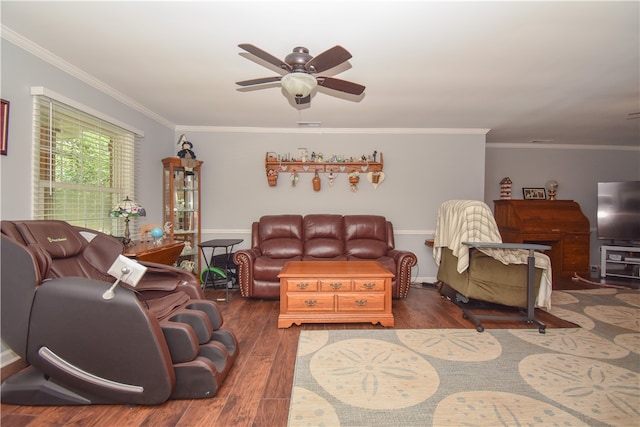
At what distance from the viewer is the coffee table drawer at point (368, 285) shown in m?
Answer: 2.88

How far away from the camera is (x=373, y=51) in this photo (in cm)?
237

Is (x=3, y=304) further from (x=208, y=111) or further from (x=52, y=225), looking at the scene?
(x=208, y=111)

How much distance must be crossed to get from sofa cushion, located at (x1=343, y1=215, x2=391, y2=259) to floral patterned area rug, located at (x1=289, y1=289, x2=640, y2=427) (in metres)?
1.45

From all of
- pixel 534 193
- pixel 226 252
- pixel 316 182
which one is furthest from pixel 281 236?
pixel 534 193

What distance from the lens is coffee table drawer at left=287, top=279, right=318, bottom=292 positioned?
289 cm

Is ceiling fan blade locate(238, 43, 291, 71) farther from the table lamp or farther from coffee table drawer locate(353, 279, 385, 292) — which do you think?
the table lamp

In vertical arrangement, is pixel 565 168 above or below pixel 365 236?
above

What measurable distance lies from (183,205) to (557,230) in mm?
5840

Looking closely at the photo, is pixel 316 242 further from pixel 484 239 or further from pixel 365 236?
pixel 484 239

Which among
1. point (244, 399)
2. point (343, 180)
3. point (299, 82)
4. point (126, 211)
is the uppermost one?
point (299, 82)

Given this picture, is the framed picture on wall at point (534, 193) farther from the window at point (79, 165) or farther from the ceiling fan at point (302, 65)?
the window at point (79, 165)

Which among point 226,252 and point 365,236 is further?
point 365,236

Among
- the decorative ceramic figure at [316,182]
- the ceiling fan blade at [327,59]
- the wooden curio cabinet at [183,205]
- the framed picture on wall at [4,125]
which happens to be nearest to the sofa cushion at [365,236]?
the decorative ceramic figure at [316,182]

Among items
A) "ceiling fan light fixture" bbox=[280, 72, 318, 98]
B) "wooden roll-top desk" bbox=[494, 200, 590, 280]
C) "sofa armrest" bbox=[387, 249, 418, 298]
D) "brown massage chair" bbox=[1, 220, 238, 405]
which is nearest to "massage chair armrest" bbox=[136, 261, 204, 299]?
"brown massage chair" bbox=[1, 220, 238, 405]
